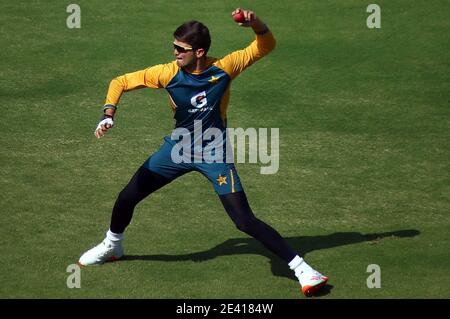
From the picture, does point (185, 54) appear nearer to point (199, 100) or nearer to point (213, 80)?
point (213, 80)

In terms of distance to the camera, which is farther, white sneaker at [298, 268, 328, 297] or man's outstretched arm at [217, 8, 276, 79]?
man's outstretched arm at [217, 8, 276, 79]

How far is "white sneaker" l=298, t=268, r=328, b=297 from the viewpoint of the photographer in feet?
31.9

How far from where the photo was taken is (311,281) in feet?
31.9

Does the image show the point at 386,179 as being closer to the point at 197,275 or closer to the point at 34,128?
the point at 197,275

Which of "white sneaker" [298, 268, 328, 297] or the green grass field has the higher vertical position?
the green grass field

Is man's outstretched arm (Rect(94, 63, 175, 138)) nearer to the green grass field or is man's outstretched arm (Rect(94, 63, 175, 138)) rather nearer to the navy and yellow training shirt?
the navy and yellow training shirt

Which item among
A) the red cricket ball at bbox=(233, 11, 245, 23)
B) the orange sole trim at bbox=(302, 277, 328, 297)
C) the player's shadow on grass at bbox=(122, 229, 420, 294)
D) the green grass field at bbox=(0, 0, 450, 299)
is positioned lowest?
the orange sole trim at bbox=(302, 277, 328, 297)

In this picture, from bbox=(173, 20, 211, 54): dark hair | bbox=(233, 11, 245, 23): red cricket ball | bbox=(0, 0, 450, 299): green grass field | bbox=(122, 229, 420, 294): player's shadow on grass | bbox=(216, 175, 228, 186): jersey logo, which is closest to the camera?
bbox=(233, 11, 245, 23): red cricket ball

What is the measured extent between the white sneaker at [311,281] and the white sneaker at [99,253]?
211cm

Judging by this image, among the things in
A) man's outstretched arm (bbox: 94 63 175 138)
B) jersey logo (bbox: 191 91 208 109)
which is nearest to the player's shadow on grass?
jersey logo (bbox: 191 91 208 109)

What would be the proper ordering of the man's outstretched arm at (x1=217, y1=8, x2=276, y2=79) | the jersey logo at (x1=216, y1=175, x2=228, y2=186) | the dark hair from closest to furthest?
the dark hair < the man's outstretched arm at (x1=217, y1=8, x2=276, y2=79) < the jersey logo at (x1=216, y1=175, x2=228, y2=186)

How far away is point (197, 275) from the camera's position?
10.3m

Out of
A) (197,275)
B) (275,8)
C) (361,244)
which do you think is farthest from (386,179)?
(275,8)

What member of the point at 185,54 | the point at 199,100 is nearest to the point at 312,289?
the point at 199,100
